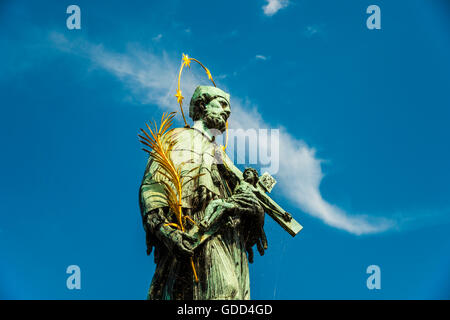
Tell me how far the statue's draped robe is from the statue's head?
3.35 feet

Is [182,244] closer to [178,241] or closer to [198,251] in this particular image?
[178,241]

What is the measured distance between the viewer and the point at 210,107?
11578 mm

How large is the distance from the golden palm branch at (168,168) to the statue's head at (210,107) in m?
0.81

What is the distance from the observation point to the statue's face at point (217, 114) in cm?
1147

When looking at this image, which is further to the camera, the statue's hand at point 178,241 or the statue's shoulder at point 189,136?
the statue's shoulder at point 189,136

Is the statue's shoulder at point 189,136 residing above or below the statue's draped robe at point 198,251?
above

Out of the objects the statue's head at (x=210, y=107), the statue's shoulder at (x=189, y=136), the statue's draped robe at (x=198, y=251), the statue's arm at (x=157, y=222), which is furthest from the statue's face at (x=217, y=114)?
the statue's arm at (x=157, y=222)

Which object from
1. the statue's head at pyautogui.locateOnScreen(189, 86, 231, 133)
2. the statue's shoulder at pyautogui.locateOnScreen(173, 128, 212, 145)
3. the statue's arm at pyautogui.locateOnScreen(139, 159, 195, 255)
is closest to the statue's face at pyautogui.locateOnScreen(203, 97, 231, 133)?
the statue's head at pyautogui.locateOnScreen(189, 86, 231, 133)

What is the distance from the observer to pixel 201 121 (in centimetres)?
1162

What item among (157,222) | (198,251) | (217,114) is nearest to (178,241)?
(198,251)

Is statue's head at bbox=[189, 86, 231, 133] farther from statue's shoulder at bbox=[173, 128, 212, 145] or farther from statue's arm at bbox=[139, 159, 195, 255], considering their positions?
statue's arm at bbox=[139, 159, 195, 255]

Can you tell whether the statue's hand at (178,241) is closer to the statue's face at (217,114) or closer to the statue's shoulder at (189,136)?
the statue's shoulder at (189,136)

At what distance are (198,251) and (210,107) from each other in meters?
3.19
